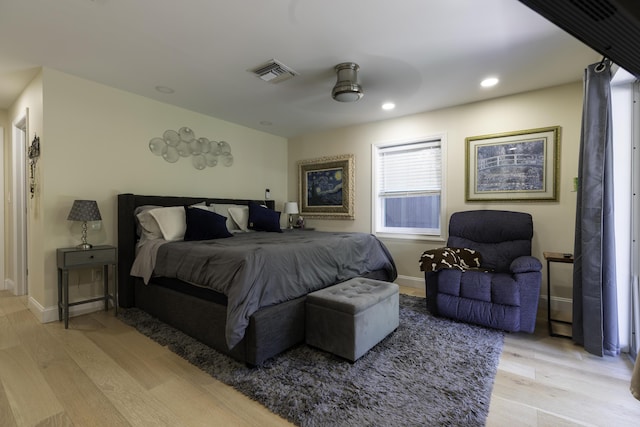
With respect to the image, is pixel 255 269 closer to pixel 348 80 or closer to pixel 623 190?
pixel 348 80

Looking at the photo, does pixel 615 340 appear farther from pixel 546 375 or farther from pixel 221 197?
pixel 221 197

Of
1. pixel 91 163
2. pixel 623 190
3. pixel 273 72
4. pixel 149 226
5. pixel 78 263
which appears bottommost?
pixel 78 263

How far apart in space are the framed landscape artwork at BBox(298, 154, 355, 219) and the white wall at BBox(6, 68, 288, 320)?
1.73 metres

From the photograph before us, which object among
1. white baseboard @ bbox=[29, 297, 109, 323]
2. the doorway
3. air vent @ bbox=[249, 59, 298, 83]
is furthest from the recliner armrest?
the doorway

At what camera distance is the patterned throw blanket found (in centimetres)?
275

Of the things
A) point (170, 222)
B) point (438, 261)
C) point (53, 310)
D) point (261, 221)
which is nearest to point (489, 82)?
point (438, 261)

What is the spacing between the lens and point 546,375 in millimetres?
1877

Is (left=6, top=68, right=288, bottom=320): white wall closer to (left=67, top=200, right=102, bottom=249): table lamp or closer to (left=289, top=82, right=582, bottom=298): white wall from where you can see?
(left=67, top=200, right=102, bottom=249): table lamp

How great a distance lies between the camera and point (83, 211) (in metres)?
2.67

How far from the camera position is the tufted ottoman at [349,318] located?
1967 mm

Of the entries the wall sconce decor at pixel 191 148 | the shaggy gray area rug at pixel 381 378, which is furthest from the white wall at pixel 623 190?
the wall sconce decor at pixel 191 148

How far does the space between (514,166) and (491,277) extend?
154 cm

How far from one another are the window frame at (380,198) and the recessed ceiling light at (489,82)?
2.65 ft

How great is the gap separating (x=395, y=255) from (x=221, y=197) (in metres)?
2.73
